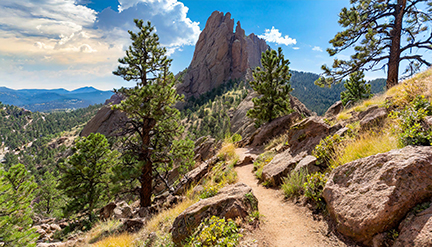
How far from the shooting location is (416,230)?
7.97 feet

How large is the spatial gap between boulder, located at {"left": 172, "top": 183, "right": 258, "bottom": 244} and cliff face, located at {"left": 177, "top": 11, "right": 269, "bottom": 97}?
113 meters

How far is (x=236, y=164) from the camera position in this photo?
397 inches

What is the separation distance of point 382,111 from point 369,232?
5.01m

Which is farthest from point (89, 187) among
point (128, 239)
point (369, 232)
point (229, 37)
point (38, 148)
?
point (38, 148)

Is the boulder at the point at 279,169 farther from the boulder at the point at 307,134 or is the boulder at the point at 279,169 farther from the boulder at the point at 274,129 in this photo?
the boulder at the point at 274,129

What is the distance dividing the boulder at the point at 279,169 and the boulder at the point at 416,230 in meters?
3.73

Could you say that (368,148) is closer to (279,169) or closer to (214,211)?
(279,169)

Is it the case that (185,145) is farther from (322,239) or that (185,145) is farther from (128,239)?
(322,239)

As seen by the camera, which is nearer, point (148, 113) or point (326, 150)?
point (326, 150)

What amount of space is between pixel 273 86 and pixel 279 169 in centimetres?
1152

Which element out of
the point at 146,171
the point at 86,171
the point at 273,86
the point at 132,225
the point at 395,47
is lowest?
the point at 86,171

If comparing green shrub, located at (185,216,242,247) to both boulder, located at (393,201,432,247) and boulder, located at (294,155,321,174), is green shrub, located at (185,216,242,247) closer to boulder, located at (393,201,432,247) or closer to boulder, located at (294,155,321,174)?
boulder, located at (393,201,432,247)

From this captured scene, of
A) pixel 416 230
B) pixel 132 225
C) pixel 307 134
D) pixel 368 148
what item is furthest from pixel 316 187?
pixel 132 225

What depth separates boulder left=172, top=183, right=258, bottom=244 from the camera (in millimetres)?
4129
